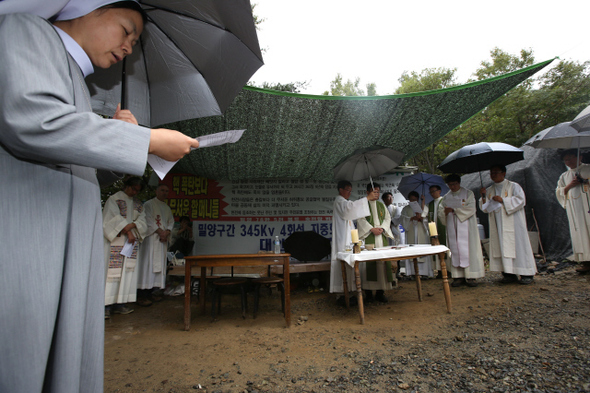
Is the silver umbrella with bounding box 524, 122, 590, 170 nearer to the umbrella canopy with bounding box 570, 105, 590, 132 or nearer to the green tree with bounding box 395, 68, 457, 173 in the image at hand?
the umbrella canopy with bounding box 570, 105, 590, 132

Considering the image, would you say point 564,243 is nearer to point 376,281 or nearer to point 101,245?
point 376,281

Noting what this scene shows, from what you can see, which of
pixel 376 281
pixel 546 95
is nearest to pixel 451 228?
pixel 376 281

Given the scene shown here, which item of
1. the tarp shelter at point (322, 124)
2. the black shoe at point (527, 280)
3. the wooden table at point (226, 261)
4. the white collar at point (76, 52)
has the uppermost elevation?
the tarp shelter at point (322, 124)

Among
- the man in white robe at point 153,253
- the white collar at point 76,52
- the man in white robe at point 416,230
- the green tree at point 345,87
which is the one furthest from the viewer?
the green tree at point 345,87

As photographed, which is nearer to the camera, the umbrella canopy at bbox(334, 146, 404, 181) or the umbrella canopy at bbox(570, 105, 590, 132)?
the umbrella canopy at bbox(570, 105, 590, 132)

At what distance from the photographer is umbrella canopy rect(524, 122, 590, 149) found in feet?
15.0

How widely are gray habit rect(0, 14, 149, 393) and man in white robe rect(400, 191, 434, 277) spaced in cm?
646

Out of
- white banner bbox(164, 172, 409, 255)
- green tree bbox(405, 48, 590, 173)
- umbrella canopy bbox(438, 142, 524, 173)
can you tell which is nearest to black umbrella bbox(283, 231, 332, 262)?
white banner bbox(164, 172, 409, 255)

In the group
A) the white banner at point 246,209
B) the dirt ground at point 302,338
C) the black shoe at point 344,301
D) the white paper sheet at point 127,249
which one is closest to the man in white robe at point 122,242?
the white paper sheet at point 127,249

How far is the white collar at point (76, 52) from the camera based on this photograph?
849 mm

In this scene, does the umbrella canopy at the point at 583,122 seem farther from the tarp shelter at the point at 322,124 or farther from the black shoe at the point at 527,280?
the black shoe at the point at 527,280

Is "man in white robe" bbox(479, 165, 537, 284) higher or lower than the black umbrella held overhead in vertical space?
lower

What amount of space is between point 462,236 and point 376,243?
1548 mm

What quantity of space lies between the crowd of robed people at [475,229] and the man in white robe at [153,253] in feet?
9.53
